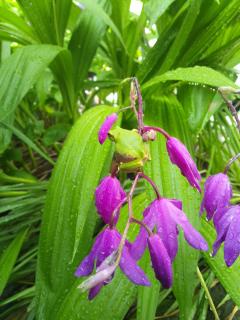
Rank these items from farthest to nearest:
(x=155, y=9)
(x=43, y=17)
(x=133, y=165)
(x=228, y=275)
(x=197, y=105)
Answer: (x=43, y=17) → (x=197, y=105) → (x=155, y=9) → (x=228, y=275) → (x=133, y=165)

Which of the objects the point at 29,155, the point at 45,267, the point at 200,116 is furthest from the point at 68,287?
the point at 29,155

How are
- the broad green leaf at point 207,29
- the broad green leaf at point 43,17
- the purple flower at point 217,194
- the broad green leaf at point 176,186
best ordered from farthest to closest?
the broad green leaf at point 43,17, the broad green leaf at point 207,29, the broad green leaf at point 176,186, the purple flower at point 217,194

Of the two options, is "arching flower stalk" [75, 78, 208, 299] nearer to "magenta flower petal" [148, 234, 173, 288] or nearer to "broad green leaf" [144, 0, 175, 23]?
"magenta flower petal" [148, 234, 173, 288]

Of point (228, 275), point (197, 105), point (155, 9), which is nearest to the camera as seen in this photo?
point (228, 275)

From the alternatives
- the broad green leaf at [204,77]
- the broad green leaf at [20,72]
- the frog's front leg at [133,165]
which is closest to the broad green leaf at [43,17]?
the broad green leaf at [20,72]

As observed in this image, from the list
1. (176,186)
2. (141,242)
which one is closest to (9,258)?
(176,186)

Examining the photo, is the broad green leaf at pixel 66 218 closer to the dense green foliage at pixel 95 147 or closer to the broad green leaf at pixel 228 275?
the dense green foliage at pixel 95 147

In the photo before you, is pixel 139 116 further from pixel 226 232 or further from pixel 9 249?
pixel 9 249

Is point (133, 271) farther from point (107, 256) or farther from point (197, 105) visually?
point (197, 105)
